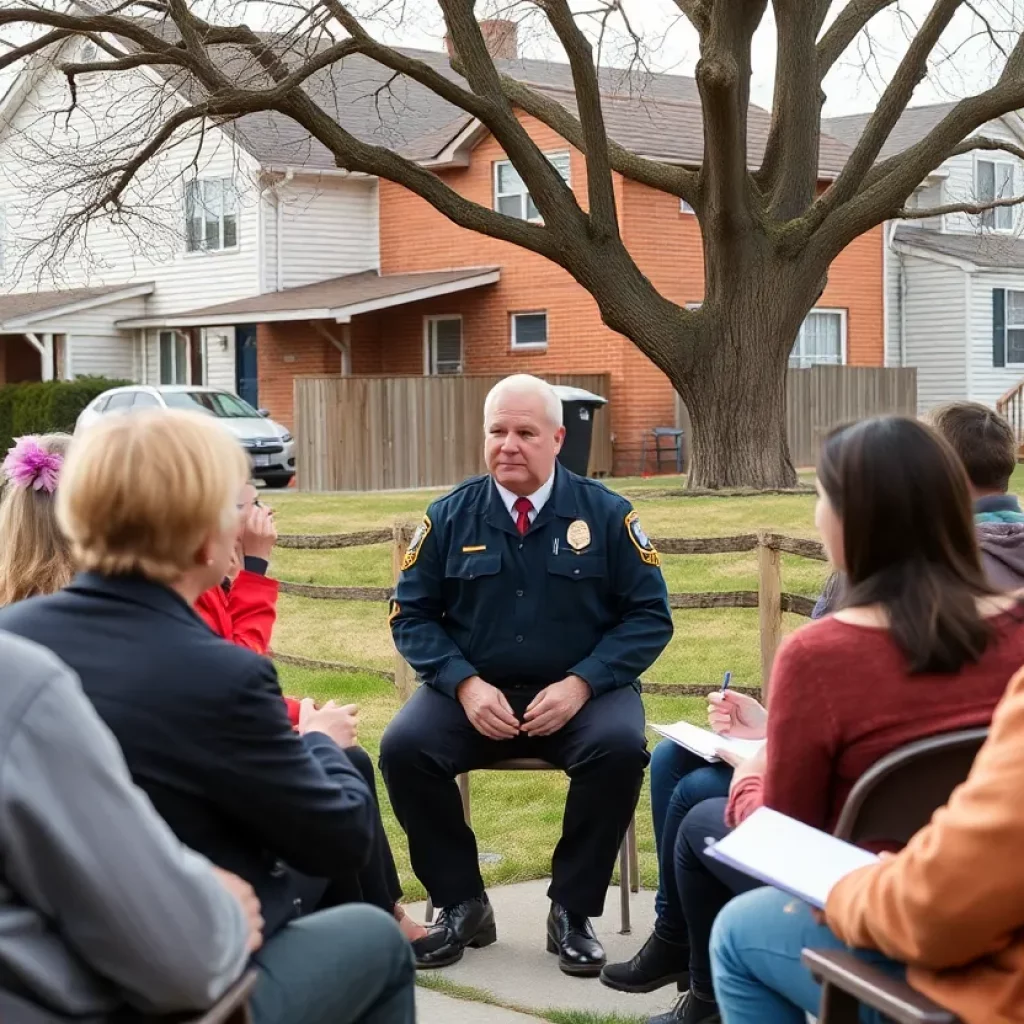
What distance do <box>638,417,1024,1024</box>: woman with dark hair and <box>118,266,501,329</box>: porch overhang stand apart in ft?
83.0

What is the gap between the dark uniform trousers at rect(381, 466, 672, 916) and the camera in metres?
5.09

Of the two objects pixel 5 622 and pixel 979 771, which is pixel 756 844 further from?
pixel 5 622

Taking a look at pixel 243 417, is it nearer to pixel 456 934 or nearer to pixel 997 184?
pixel 997 184

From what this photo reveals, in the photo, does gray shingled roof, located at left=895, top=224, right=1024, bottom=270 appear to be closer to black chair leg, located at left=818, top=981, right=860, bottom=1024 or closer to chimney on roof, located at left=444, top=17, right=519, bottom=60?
chimney on roof, located at left=444, top=17, right=519, bottom=60

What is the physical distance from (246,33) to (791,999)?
17.4 m

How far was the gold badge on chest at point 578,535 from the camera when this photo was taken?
17.9 ft

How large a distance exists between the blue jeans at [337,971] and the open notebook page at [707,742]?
50.0 inches

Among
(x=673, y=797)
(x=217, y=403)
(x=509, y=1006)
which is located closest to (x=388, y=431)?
(x=217, y=403)

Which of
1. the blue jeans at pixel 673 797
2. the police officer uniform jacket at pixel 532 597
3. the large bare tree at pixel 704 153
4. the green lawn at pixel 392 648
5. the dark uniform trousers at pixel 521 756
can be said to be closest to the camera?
the blue jeans at pixel 673 797

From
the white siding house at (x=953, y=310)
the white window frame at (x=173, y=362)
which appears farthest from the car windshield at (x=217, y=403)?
the white siding house at (x=953, y=310)

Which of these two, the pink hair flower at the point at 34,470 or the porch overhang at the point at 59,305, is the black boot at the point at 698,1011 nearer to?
the pink hair flower at the point at 34,470

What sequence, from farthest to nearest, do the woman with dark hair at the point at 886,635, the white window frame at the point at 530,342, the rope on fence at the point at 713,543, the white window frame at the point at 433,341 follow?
1. the white window frame at the point at 433,341
2. the white window frame at the point at 530,342
3. the rope on fence at the point at 713,543
4. the woman with dark hair at the point at 886,635

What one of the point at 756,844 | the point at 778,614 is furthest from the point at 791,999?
the point at 778,614

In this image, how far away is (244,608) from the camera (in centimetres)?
477
